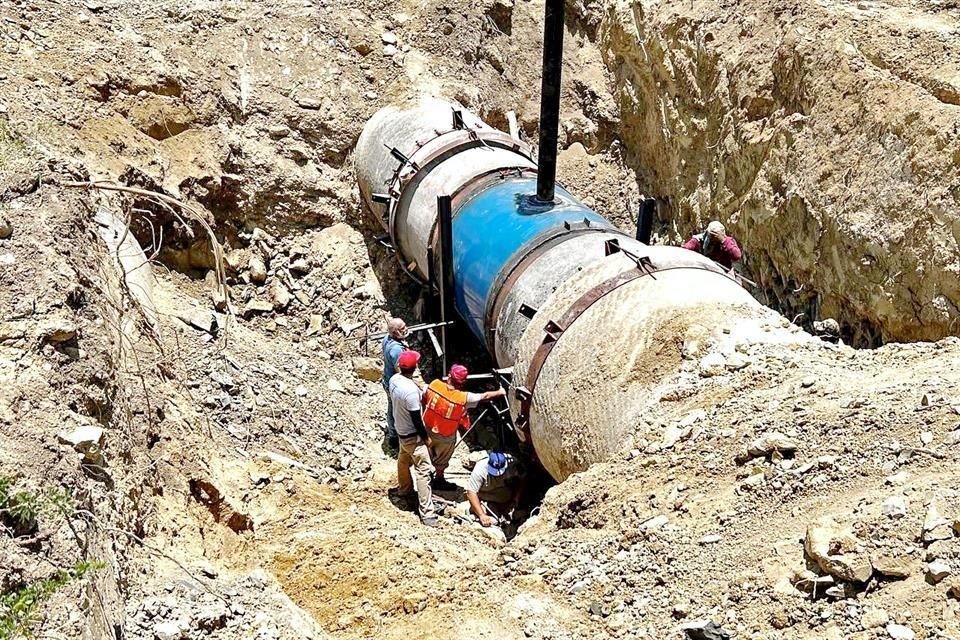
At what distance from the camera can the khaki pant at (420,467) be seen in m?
6.34

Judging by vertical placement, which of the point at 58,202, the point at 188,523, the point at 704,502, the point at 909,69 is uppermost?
the point at 909,69

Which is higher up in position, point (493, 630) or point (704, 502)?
Answer: point (704, 502)

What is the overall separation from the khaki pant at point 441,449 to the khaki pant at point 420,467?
0.38 ft

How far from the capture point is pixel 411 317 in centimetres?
907

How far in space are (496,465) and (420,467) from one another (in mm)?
581

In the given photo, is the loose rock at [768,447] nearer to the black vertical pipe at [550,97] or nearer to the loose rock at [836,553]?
the loose rock at [836,553]

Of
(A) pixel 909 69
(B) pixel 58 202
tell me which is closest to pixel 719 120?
(A) pixel 909 69

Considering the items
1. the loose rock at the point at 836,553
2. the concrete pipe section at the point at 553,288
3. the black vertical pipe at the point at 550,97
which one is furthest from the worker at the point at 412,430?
the loose rock at the point at 836,553

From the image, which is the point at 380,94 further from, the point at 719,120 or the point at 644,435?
the point at 644,435

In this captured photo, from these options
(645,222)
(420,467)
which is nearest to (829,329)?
(645,222)

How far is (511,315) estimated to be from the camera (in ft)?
21.2

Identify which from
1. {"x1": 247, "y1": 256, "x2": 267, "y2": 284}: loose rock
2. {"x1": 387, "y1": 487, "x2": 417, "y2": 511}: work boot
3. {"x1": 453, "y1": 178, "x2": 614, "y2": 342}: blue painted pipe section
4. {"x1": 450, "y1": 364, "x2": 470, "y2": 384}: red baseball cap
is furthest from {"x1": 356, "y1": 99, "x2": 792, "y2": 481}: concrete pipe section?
{"x1": 247, "y1": 256, "x2": 267, "y2": 284}: loose rock

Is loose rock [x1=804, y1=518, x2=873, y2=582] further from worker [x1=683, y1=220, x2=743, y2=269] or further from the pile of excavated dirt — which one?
worker [x1=683, y1=220, x2=743, y2=269]

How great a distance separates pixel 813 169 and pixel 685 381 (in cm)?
350
